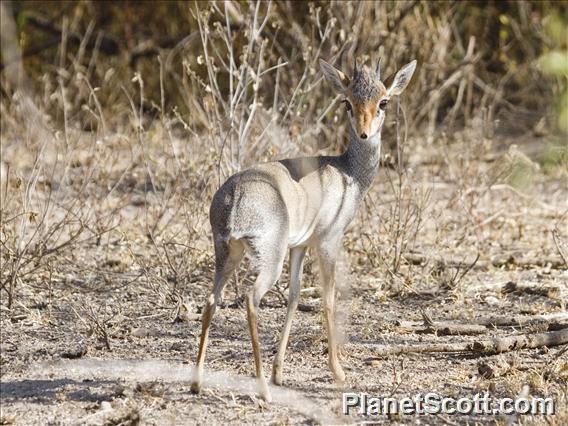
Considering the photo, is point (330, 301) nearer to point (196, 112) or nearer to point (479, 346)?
point (479, 346)

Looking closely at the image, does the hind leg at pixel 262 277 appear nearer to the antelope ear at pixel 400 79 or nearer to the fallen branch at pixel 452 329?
the antelope ear at pixel 400 79

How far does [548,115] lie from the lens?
10625 mm

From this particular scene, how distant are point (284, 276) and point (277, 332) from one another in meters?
1.03

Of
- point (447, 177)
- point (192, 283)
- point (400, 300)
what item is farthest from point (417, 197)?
point (447, 177)

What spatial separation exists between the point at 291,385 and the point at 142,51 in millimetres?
7393

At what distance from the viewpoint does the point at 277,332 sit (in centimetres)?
593

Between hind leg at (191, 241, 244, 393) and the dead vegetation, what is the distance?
0.76 ft

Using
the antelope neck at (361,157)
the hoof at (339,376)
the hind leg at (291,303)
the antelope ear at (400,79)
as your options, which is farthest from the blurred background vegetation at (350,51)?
the hoof at (339,376)

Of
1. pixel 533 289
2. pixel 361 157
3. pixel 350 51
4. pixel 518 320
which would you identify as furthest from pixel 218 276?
pixel 350 51

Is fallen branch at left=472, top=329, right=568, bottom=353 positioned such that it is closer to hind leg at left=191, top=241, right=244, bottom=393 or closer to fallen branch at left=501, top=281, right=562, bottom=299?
fallen branch at left=501, top=281, right=562, bottom=299

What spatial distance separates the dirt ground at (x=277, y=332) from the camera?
15.6ft

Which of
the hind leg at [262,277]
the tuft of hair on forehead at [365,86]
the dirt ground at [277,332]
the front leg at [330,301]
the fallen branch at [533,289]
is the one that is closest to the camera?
the hind leg at [262,277]

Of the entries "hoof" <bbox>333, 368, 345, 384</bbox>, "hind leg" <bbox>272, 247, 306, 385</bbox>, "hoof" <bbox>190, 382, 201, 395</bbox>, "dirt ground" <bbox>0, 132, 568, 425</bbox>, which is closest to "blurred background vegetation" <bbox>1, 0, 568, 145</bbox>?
"dirt ground" <bbox>0, 132, 568, 425</bbox>

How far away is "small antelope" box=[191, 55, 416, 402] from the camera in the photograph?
4691 mm
